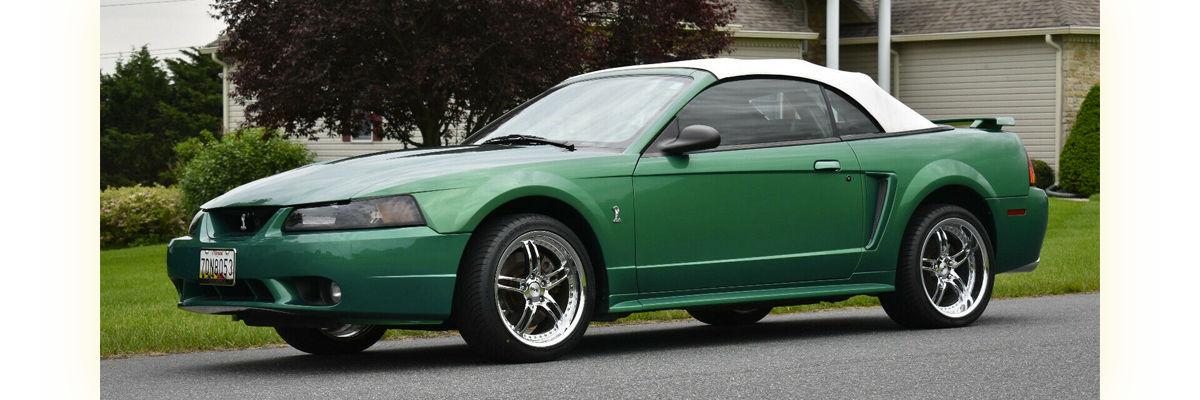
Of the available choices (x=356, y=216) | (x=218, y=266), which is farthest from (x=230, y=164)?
(x=356, y=216)

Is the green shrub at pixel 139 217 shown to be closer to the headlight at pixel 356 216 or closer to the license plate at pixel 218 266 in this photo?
the license plate at pixel 218 266

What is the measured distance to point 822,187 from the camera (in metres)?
7.23

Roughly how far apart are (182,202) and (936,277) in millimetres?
20227

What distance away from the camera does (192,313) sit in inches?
406

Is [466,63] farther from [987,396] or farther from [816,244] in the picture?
[987,396]

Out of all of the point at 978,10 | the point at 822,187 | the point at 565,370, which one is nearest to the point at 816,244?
the point at 822,187

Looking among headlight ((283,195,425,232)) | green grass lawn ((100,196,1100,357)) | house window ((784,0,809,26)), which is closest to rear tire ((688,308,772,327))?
green grass lawn ((100,196,1100,357))

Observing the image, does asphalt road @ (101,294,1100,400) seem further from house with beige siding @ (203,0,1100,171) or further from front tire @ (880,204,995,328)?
house with beige siding @ (203,0,1100,171)

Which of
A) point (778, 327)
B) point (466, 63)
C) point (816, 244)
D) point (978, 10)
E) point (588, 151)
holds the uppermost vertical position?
point (978, 10)

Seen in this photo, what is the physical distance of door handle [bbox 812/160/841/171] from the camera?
7215 millimetres

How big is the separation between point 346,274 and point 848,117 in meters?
3.32

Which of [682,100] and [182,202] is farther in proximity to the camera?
[182,202]

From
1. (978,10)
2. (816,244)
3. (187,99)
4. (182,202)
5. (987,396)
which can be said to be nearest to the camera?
(987,396)

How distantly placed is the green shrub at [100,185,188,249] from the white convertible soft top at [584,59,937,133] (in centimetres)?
1958
